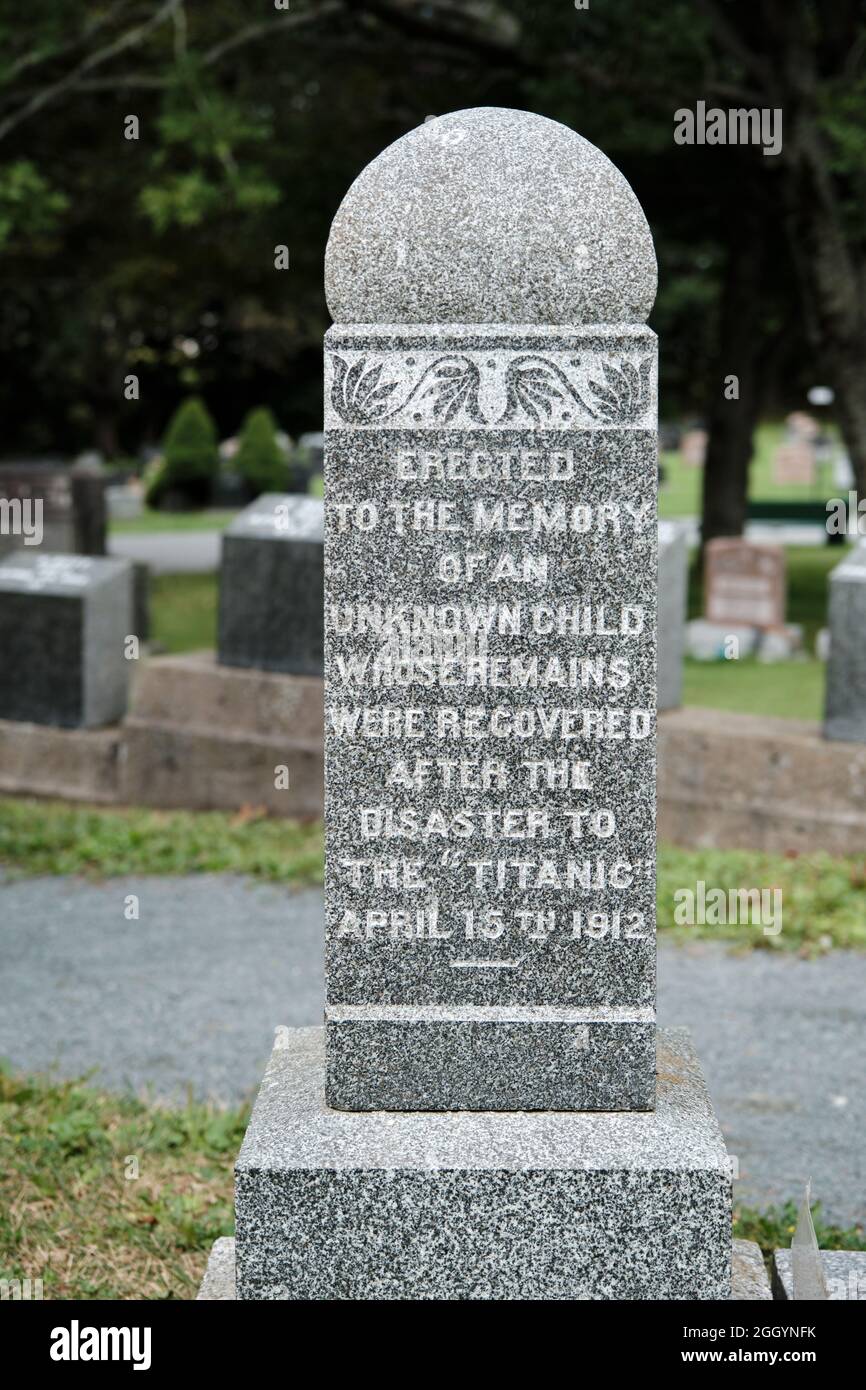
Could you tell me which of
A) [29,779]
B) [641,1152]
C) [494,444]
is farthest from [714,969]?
[29,779]

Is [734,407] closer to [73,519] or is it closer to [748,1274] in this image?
[73,519]

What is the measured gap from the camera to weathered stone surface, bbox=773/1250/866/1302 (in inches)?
133

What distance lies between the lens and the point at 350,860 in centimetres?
344

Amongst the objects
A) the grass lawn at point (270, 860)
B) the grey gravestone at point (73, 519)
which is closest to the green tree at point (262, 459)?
the grey gravestone at point (73, 519)

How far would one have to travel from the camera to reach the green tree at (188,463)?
105ft

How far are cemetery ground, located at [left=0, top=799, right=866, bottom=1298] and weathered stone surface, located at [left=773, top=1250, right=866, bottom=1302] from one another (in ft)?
1.66

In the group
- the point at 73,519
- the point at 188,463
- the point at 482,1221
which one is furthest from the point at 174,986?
the point at 188,463

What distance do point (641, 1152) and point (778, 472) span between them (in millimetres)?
42864

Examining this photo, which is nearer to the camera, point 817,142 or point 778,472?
point 817,142

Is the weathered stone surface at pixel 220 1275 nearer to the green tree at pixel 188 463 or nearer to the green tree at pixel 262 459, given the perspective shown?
the green tree at pixel 262 459

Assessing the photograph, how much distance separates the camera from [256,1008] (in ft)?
20.4

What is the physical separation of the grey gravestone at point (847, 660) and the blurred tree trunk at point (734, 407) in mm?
10573

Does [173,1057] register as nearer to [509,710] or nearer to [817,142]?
[509,710]

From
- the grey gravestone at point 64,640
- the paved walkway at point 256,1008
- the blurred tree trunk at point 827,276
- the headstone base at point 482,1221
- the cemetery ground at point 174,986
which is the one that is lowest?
the paved walkway at point 256,1008
